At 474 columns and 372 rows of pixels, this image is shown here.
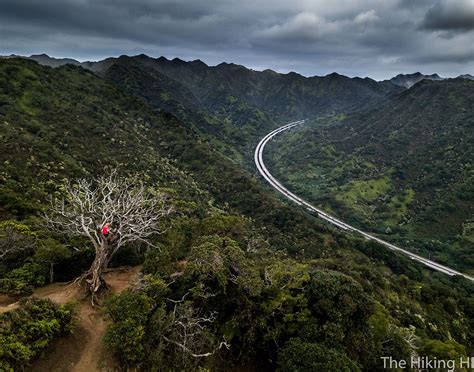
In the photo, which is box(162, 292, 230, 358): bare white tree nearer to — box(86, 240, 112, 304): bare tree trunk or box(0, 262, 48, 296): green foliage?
box(86, 240, 112, 304): bare tree trunk

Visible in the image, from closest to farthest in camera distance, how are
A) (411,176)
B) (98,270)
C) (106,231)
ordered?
(98,270) → (106,231) → (411,176)

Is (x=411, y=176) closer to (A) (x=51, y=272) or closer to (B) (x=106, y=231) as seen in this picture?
(B) (x=106, y=231)

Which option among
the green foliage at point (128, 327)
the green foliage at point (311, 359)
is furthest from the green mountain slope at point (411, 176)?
the green foliage at point (128, 327)

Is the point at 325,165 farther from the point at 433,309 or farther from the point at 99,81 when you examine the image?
the point at 433,309

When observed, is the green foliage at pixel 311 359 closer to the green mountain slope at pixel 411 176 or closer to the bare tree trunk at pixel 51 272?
the bare tree trunk at pixel 51 272

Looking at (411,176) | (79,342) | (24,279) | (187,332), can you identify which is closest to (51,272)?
(24,279)

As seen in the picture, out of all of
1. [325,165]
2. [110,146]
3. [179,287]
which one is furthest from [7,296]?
[325,165]
